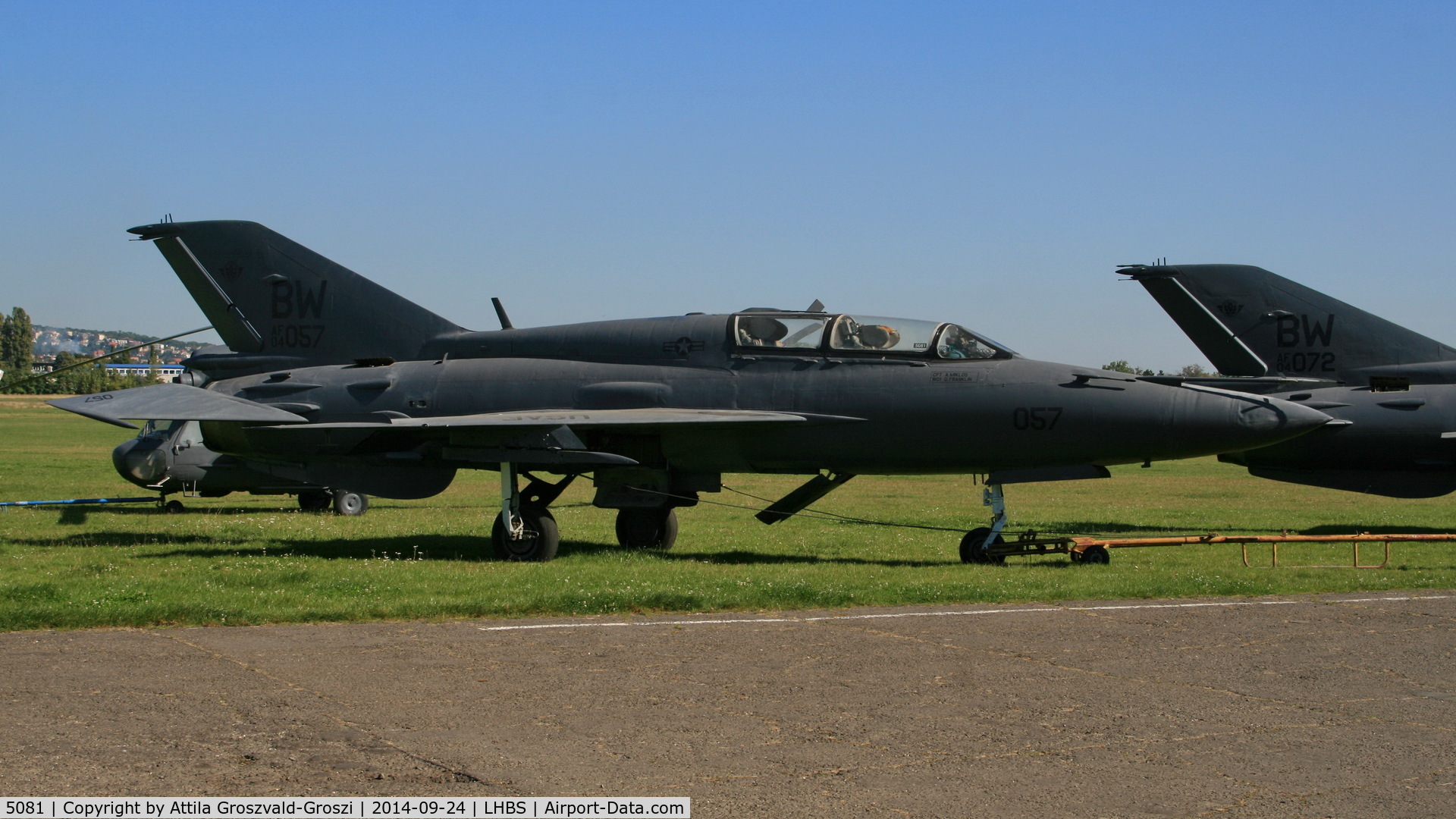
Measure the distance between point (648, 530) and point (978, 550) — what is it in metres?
4.24

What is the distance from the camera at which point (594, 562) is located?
13977 mm

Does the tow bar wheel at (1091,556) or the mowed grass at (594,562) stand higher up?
the tow bar wheel at (1091,556)

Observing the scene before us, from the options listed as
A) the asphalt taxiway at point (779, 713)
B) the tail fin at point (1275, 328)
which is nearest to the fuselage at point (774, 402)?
the asphalt taxiway at point (779, 713)

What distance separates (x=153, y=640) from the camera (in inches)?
344

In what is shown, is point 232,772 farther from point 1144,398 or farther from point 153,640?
Result: point 1144,398

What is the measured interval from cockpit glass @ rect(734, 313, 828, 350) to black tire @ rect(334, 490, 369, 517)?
10.6 metres

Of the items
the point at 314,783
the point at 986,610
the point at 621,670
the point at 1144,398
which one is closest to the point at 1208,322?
the point at 1144,398

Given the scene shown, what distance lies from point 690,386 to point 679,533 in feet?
14.0

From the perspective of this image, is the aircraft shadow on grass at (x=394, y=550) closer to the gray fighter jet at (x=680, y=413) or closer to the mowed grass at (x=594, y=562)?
the mowed grass at (x=594, y=562)

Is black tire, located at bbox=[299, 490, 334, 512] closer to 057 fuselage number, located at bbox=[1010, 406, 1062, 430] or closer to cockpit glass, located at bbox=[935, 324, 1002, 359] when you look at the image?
cockpit glass, located at bbox=[935, 324, 1002, 359]

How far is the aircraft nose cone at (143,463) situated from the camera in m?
22.7

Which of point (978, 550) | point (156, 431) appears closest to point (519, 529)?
point (978, 550)

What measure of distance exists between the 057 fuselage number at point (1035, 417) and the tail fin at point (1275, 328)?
9820mm

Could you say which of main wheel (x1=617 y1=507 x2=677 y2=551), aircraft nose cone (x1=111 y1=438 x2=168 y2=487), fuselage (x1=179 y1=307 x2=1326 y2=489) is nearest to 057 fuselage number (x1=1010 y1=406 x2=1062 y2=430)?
fuselage (x1=179 y1=307 x2=1326 y2=489)
